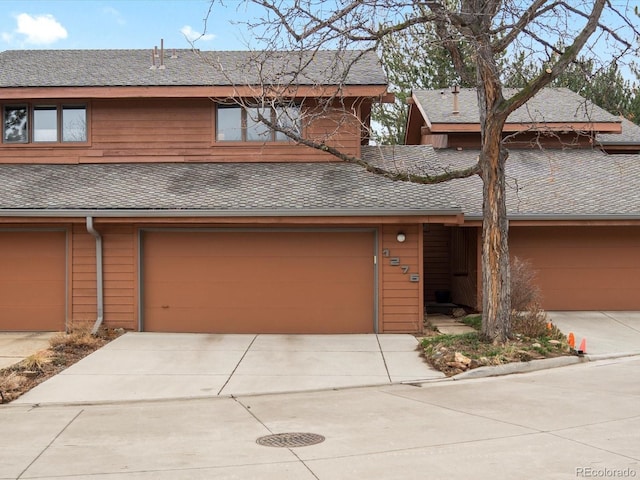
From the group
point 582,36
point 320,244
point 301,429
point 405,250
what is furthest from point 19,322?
point 582,36

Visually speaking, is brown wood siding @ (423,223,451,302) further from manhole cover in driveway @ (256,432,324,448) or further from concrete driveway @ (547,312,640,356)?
manhole cover in driveway @ (256,432,324,448)

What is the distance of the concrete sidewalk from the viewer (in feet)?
30.8

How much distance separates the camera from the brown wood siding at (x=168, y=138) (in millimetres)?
15812

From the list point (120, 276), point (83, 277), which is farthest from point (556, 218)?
point (83, 277)

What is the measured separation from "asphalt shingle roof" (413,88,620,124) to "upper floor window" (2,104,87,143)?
9.22m

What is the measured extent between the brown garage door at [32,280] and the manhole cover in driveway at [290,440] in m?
8.51

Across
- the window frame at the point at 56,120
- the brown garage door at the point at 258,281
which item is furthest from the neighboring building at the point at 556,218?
the window frame at the point at 56,120

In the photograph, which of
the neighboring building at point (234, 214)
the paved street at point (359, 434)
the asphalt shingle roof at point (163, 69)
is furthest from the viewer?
the asphalt shingle roof at point (163, 69)

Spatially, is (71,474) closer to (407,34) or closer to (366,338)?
(366,338)

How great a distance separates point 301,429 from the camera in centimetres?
720

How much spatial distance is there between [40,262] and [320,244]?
18.7ft

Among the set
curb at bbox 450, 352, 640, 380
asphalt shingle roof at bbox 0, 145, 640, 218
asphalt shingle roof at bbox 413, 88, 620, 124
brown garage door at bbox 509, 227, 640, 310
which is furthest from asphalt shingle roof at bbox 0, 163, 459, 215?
asphalt shingle roof at bbox 413, 88, 620, 124

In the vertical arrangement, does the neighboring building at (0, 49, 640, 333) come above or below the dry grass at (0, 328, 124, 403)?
above

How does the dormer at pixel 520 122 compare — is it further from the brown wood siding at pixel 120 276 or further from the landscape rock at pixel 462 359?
the brown wood siding at pixel 120 276
